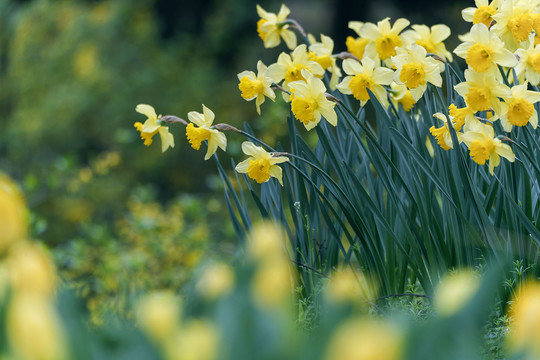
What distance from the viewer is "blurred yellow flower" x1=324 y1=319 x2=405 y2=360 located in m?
0.41

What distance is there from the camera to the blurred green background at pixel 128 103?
3.78 meters

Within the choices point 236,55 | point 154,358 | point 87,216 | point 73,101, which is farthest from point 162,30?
point 154,358

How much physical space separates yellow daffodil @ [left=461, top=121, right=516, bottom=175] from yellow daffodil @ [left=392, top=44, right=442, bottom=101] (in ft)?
0.57

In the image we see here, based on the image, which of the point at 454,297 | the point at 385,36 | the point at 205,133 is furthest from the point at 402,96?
the point at 454,297

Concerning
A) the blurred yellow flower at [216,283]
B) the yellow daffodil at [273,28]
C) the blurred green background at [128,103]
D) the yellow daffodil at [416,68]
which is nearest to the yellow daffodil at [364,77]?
the yellow daffodil at [416,68]

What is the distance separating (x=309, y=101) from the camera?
1.27m

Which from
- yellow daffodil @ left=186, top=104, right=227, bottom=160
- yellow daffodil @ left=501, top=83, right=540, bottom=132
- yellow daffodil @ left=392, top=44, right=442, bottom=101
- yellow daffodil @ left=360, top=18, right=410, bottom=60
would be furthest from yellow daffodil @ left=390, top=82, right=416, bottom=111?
yellow daffodil @ left=186, top=104, right=227, bottom=160

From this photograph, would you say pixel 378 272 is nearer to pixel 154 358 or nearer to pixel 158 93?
pixel 154 358

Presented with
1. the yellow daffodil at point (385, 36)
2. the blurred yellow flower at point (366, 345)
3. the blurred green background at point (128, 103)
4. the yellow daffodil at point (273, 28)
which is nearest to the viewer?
the blurred yellow flower at point (366, 345)

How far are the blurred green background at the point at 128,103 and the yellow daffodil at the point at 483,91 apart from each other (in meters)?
1.79

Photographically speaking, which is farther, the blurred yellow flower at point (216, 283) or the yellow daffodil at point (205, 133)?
the yellow daffodil at point (205, 133)

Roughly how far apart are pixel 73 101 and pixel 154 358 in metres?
5.62

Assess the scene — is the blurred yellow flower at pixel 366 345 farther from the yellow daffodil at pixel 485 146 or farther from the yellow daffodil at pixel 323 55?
the yellow daffodil at pixel 323 55

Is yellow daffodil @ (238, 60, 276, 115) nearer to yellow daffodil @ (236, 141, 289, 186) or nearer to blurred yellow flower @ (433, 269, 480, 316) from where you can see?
yellow daffodil @ (236, 141, 289, 186)
